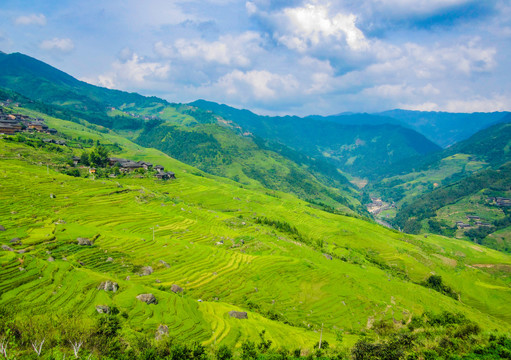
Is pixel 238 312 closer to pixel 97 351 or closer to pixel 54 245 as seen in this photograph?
pixel 97 351

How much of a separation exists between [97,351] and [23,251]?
92.1ft

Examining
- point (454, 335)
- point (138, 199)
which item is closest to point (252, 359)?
point (454, 335)

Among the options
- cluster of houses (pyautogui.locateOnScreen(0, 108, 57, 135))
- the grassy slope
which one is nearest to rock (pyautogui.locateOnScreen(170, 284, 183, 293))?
the grassy slope

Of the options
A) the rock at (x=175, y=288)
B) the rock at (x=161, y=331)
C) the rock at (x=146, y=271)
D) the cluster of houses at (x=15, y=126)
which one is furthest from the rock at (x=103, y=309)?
the cluster of houses at (x=15, y=126)

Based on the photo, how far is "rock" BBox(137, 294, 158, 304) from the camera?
42906 mm

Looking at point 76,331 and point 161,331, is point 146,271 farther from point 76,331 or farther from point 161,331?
point 76,331

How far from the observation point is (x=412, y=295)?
86.9 meters

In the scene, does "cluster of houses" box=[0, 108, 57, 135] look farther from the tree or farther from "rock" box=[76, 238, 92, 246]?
the tree

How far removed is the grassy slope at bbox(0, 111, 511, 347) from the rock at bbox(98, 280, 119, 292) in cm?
97

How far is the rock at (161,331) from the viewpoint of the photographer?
37.3m

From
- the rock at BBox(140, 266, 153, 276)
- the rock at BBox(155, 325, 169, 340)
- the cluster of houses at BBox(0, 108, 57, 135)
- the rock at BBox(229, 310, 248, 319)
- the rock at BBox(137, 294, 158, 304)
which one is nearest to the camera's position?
the rock at BBox(155, 325, 169, 340)

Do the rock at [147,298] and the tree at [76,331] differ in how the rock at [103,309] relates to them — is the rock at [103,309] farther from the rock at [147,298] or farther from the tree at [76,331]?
the rock at [147,298]

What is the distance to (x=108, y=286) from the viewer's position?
140 ft

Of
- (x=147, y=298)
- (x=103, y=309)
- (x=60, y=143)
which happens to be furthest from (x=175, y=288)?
(x=60, y=143)
